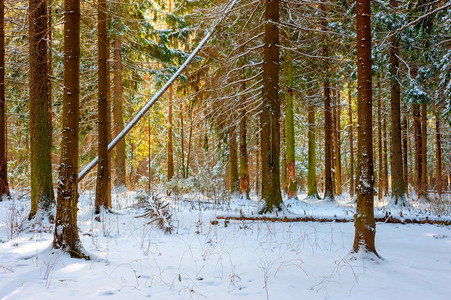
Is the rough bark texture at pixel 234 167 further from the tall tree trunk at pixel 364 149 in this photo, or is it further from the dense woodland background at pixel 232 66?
the tall tree trunk at pixel 364 149

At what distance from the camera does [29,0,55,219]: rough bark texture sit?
681 centimetres

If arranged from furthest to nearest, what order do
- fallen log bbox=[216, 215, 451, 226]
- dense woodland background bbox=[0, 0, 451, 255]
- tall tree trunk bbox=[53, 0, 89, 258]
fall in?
1. dense woodland background bbox=[0, 0, 451, 255]
2. fallen log bbox=[216, 215, 451, 226]
3. tall tree trunk bbox=[53, 0, 89, 258]

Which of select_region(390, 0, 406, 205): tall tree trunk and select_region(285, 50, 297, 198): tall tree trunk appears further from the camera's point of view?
select_region(285, 50, 297, 198): tall tree trunk

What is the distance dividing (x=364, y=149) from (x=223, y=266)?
3090 mm

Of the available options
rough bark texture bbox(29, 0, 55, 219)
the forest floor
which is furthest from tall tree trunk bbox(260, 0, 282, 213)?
rough bark texture bbox(29, 0, 55, 219)

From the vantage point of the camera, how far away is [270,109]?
374 inches

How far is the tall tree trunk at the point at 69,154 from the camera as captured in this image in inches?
181

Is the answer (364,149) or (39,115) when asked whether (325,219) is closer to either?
(364,149)

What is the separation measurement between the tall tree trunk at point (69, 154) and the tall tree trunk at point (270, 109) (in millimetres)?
5934

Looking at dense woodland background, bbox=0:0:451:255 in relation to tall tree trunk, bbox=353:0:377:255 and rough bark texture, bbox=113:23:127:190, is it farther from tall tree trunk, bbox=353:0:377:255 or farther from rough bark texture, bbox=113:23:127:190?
tall tree trunk, bbox=353:0:377:255

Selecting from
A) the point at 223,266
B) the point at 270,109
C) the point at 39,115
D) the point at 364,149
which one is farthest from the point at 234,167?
the point at 223,266

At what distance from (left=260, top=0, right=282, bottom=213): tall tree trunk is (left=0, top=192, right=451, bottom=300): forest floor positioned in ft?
7.35

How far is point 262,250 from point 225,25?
868 centimetres

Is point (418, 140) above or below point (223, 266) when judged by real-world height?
above
